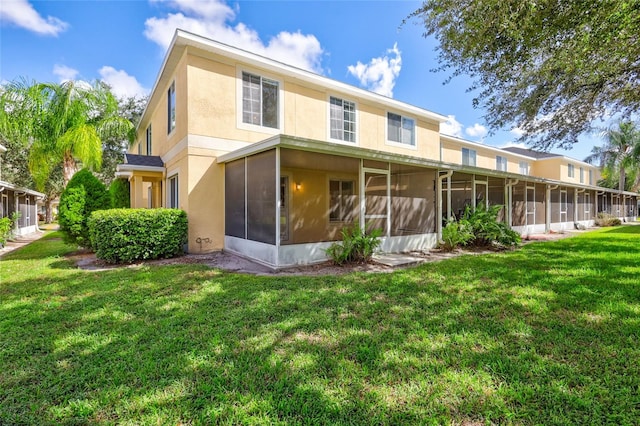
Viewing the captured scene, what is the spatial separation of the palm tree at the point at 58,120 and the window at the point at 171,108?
5.01 meters

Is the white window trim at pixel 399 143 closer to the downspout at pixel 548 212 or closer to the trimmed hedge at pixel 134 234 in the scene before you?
the downspout at pixel 548 212

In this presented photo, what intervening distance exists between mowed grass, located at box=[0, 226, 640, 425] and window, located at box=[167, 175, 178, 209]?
512 cm

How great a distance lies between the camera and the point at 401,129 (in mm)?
14609

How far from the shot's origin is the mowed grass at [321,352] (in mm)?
2352

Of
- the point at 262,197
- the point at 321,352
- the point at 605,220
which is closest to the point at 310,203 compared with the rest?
the point at 262,197

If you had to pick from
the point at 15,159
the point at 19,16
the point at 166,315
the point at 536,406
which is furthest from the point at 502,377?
the point at 15,159

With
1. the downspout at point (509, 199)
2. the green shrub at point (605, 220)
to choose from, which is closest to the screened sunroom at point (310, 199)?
the downspout at point (509, 199)

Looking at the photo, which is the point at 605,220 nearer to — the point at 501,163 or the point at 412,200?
the point at 501,163

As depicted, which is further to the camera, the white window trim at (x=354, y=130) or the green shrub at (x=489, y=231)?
the white window trim at (x=354, y=130)

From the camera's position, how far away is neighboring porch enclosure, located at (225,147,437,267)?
24.0 feet

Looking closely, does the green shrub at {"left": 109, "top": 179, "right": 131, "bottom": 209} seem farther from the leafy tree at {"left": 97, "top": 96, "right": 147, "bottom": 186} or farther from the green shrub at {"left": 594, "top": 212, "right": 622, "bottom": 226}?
the green shrub at {"left": 594, "top": 212, "right": 622, "bottom": 226}

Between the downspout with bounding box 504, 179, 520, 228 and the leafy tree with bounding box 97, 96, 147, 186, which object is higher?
the leafy tree with bounding box 97, 96, 147, 186

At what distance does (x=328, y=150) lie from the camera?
745 cm

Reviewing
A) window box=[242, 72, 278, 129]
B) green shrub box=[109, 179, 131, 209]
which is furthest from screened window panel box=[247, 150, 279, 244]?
green shrub box=[109, 179, 131, 209]
